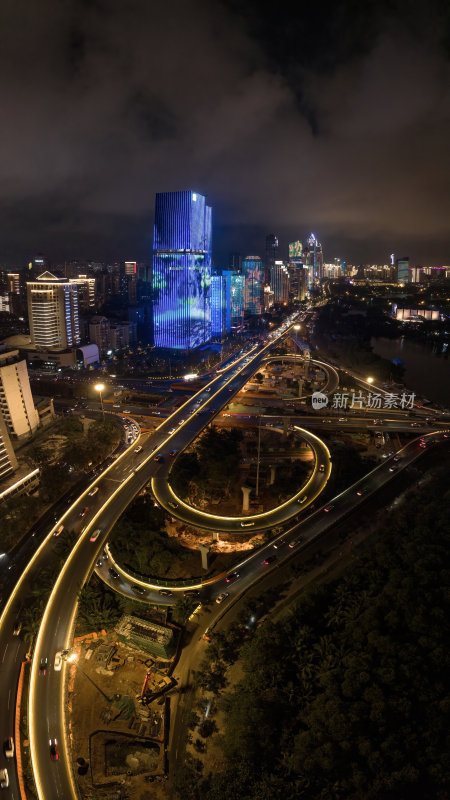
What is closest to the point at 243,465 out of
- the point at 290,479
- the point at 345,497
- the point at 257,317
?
the point at 290,479

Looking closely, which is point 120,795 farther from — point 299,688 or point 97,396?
point 97,396

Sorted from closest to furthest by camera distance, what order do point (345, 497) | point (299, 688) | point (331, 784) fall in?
1. point (331, 784)
2. point (299, 688)
3. point (345, 497)

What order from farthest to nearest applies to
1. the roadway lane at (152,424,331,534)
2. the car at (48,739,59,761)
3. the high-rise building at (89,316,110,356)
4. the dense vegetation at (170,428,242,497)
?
the high-rise building at (89,316,110,356) < the dense vegetation at (170,428,242,497) < the roadway lane at (152,424,331,534) < the car at (48,739,59,761)

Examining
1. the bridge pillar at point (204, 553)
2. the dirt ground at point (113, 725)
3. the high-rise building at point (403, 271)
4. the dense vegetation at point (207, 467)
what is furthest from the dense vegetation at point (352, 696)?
the high-rise building at point (403, 271)

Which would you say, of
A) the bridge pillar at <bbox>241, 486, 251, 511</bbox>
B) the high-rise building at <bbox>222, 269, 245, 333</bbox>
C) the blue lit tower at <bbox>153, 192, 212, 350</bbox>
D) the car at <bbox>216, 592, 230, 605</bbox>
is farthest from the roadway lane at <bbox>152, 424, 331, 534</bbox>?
the high-rise building at <bbox>222, 269, 245, 333</bbox>

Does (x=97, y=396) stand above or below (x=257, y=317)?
below

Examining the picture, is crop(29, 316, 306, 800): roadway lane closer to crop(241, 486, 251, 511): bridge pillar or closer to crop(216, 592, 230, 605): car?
crop(216, 592, 230, 605): car

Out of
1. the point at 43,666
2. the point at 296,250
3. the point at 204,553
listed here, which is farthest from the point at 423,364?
the point at 296,250
